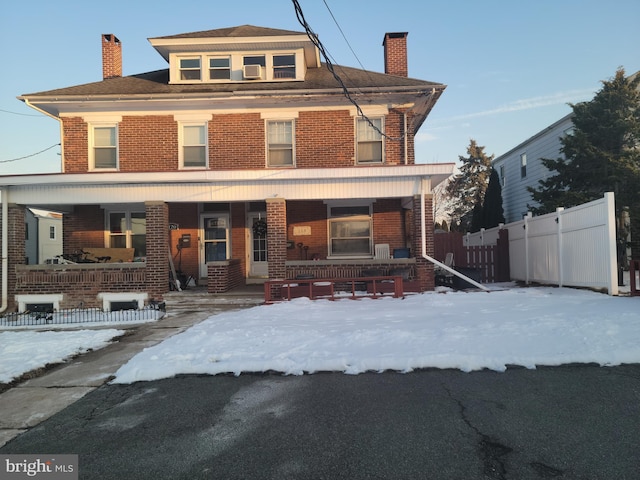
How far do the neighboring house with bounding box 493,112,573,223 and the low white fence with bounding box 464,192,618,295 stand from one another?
771 cm

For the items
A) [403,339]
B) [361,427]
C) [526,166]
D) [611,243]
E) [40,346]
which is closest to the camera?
[361,427]

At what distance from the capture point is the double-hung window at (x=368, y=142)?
1353 centimetres

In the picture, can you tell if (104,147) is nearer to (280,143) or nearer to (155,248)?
(155,248)

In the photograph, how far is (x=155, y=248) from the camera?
11.5 metres

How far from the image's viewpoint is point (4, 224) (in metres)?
11.2

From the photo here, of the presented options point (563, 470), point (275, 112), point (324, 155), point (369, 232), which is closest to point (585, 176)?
point (369, 232)

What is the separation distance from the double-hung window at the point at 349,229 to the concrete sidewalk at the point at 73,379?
568cm

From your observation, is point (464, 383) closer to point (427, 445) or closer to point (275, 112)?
point (427, 445)

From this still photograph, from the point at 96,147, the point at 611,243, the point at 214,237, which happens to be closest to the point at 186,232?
the point at 214,237

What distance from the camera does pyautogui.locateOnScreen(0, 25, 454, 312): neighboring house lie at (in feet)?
37.5

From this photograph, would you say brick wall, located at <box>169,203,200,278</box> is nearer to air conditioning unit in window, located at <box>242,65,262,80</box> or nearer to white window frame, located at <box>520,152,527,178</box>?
air conditioning unit in window, located at <box>242,65,262,80</box>

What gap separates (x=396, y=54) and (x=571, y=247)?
917 centimetres

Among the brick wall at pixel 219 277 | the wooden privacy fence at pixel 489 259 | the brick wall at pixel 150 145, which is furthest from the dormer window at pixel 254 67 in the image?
the wooden privacy fence at pixel 489 259

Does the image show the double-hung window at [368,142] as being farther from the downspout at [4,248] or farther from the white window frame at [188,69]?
the downspout at [4,248]
